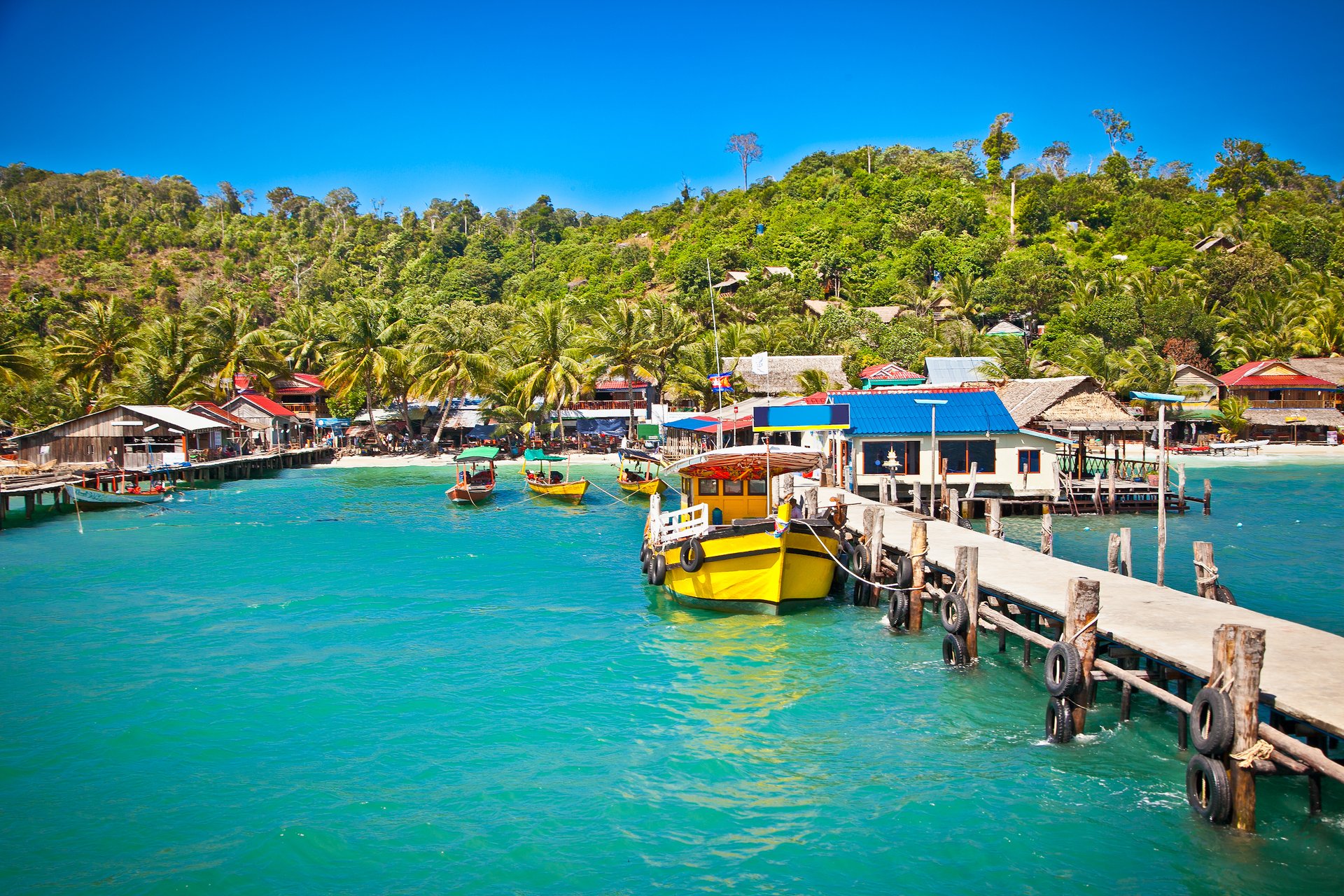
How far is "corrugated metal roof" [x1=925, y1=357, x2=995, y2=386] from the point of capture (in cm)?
5622

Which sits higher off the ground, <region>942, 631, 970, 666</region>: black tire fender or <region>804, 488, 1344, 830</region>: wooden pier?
<region>804, 488, 1344, 830</region>: wooden pier

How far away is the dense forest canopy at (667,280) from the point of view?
6391 cm

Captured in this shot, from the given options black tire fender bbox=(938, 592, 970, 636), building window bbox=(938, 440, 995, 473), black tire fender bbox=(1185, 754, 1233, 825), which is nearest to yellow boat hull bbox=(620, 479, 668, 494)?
building window bbox=(938, 440, 995, 473)

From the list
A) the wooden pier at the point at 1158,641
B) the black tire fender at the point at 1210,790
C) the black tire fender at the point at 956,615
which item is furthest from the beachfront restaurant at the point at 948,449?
the black tire fender at the point at 1210,790

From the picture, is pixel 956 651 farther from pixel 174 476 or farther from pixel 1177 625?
pixel 174 476

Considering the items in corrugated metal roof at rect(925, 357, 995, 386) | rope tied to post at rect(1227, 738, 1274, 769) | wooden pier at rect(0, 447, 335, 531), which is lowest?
rope tied to post at rect(1227, 738, 1274, 769)

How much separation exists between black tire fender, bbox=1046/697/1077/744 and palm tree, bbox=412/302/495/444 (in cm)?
5360

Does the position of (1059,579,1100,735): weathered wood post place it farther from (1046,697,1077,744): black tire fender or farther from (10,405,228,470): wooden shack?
(10,405,228,470): wooden shack

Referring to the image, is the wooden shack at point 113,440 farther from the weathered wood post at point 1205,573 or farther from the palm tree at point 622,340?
the weathered wood post at point 1205,573

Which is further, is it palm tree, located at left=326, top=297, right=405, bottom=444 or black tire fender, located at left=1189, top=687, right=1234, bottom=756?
palm tree, located at left=326, top=297, right=405, bottom=444

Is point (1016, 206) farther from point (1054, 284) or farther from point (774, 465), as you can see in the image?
point (774, 465)

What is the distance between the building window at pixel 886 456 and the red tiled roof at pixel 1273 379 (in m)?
42.4

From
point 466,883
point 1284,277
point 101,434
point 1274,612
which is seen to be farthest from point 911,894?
point 1284,277

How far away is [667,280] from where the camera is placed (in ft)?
336
